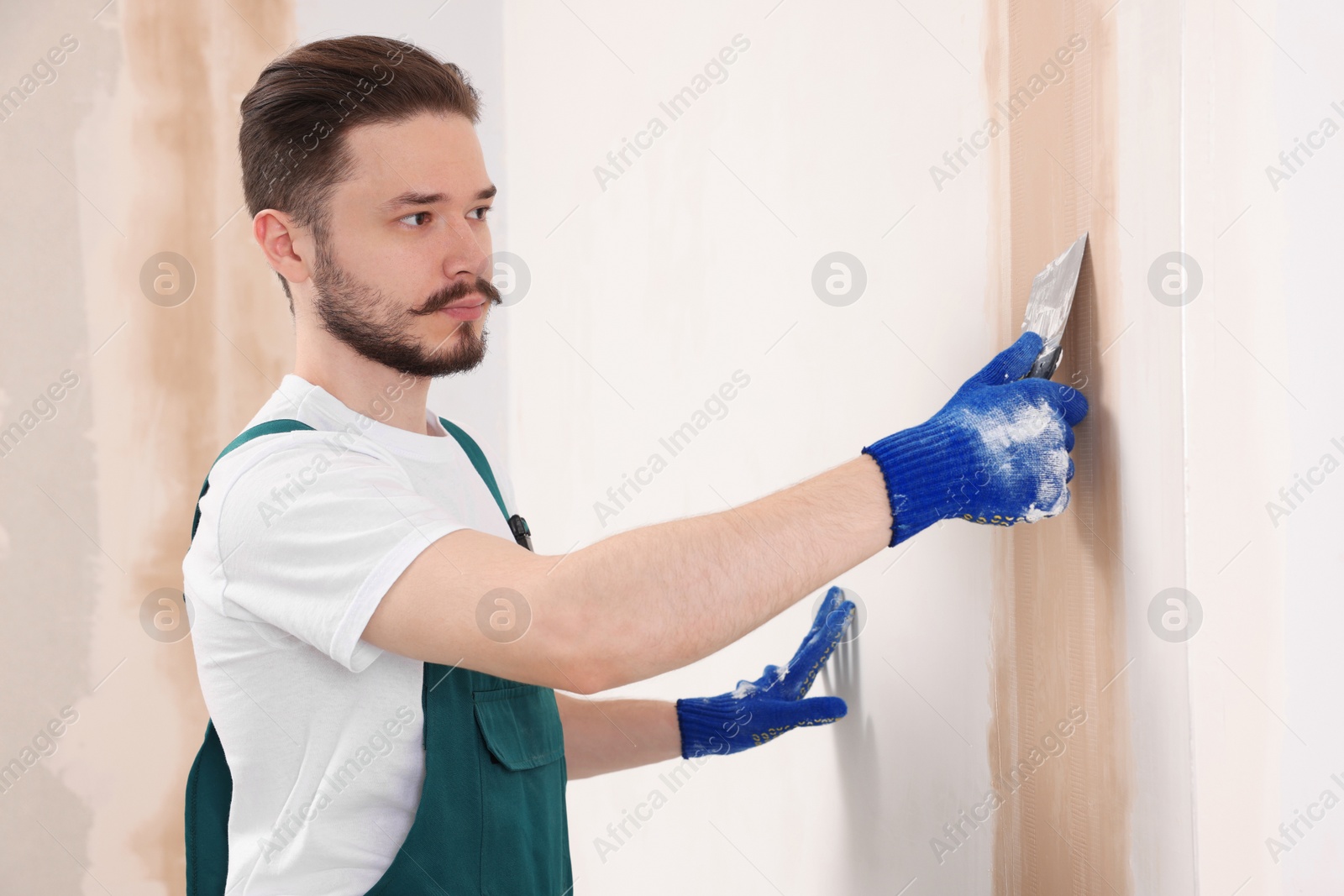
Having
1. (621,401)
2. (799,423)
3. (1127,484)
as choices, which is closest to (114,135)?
(621,401)

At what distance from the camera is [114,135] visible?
192 cm

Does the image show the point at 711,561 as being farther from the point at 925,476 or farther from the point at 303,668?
the point at 303,668

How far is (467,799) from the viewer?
0.84m

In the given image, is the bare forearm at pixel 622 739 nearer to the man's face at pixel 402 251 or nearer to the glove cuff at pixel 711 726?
the glove cuff at pixel 711 726

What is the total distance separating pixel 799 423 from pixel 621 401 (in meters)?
0.51

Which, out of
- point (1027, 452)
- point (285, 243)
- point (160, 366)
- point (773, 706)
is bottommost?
point (773, 706)

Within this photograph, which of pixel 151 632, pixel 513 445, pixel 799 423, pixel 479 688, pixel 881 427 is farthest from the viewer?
pixel 513 445

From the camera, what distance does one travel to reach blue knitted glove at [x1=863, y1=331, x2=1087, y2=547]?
0.69 meters

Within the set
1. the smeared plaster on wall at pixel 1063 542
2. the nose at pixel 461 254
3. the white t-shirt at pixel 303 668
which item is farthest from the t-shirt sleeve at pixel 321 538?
the smeared plaster on wall at pixel 1063 542

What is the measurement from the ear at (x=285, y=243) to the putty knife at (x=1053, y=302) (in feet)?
2.35

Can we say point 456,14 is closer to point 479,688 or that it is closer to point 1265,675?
point 479,688

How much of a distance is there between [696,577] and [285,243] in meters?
0.62

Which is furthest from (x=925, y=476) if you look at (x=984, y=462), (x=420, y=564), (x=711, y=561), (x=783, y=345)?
(x=783, y=345)

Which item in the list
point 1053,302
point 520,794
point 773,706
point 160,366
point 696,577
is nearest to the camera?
point 696,577
